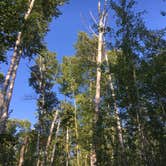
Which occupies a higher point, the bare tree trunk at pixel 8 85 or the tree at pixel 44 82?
the tree at pixel 44 82

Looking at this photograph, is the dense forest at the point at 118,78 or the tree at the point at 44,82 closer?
the dense forest at the point at 118,78

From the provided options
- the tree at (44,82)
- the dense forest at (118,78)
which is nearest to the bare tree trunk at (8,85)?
the dense forest at (118,78)

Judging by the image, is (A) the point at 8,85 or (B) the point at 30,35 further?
(B) the point at 30,35

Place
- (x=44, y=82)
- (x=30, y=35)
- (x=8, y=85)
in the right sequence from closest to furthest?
1. (x=8, y=85)
2. (x=30, y=35)
3. (x=44, y=82)

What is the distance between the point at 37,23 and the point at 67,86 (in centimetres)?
1096

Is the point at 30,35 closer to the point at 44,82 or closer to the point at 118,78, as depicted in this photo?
the point at 118,78

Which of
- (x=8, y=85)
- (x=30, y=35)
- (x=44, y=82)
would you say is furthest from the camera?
(x=44, y=82)

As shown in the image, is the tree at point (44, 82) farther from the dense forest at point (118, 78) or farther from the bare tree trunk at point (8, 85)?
the bare tree trunk at point (8, 85)

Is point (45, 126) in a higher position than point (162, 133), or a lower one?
higher

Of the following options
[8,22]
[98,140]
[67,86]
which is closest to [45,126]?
[67,86]

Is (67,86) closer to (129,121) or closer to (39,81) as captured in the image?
(39,81)

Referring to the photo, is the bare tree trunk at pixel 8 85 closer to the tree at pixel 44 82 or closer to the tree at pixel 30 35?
the tree at pixel 30 35

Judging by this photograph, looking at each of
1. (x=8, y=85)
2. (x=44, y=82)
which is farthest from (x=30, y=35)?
(x=44, y=82)

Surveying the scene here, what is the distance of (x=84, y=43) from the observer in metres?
22.9
